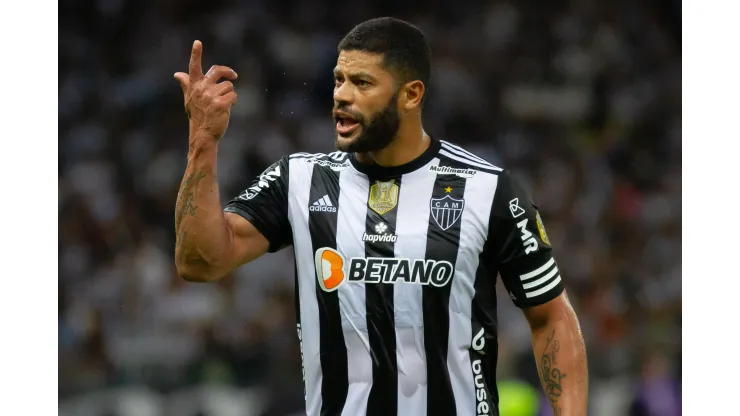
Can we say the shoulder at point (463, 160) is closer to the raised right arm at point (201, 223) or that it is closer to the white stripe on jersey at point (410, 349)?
the white stripe on jersey at point (410, 349)

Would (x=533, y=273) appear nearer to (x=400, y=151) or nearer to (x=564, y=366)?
(x=564, y=366)

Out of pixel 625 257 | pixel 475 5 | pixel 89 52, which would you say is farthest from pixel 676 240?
pixel 89 52

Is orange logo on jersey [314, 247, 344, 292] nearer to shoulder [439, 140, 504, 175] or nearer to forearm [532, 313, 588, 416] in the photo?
shoulder [439, 140, 504, 175]

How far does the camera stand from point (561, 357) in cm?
408

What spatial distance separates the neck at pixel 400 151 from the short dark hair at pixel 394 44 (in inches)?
7.4

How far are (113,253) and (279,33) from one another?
3.09 meters

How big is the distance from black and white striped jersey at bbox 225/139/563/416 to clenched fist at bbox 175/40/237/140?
0.39 meters

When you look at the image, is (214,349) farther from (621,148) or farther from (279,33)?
(621,148)

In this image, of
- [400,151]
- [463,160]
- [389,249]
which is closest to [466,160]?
[463,160]

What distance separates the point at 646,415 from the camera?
8984 millimetres

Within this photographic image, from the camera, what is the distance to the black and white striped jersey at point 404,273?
13.0 feet

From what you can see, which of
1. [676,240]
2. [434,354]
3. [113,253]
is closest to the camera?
[434,354]

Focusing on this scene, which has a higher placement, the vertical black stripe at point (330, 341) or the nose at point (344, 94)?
the nose at point (344, 94)

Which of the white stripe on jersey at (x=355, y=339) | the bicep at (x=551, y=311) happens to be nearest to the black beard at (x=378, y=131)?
the white stripe on jersey at (x=355, y=339)
